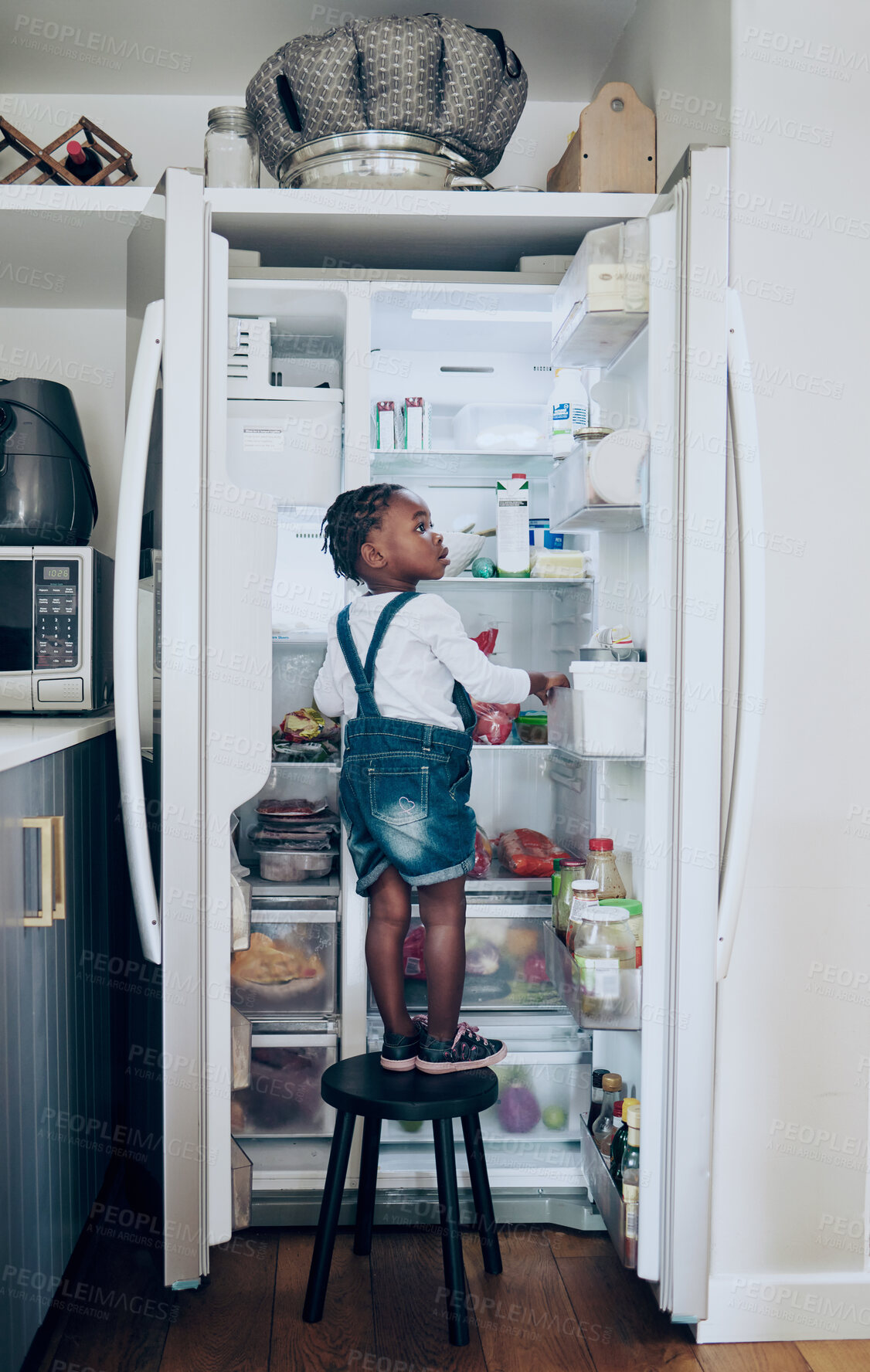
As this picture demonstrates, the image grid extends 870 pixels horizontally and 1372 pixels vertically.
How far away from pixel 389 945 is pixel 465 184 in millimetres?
1500

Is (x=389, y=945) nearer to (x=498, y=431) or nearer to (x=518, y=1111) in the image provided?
(x=518, y=1111)

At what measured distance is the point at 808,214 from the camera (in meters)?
1.74

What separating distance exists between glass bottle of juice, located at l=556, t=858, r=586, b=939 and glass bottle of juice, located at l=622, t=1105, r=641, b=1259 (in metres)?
0.37

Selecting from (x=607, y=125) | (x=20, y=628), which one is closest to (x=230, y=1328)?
(x=20, y=628)

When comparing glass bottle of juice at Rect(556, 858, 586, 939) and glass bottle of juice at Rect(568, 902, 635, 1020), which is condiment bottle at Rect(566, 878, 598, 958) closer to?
glass bottle of juice at Rect(568, 902, 635, 1020)

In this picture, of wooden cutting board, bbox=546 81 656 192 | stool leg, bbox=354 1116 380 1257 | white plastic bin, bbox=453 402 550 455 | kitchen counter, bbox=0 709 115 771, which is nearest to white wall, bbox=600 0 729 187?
wooden cutting board, bbox=546 81 656 192

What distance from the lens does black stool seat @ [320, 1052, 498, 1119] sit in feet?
5.54

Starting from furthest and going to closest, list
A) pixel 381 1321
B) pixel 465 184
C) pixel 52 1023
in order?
pixel 465 184
pixel 381 1321
pixel 52 1023

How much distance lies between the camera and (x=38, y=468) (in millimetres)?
2211

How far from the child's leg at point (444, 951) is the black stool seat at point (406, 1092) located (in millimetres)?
101

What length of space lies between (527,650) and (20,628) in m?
1.16

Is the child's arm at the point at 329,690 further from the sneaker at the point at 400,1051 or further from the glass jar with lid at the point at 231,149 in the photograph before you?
the glass jar with lid at the point at 231,149

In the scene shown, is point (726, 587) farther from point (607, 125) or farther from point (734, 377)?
point (607, 125)

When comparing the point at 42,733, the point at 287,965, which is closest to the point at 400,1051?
the point at 287,965
